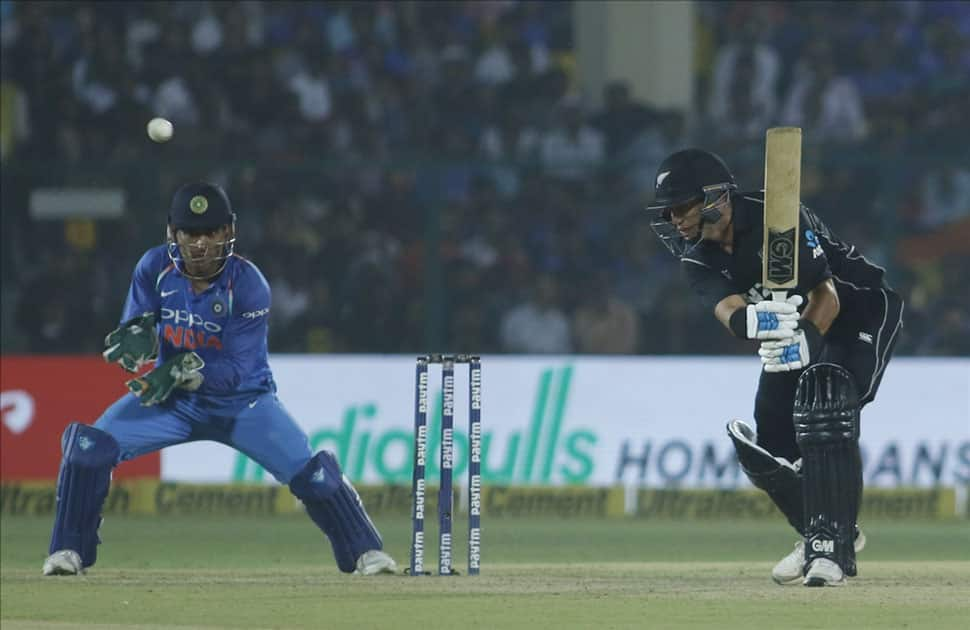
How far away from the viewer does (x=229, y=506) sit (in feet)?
40.2

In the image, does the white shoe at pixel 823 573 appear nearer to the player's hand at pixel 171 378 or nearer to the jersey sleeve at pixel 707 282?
the jersey sleeve at pixel 707 282

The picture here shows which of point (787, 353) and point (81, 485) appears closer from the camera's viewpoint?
point (787, 353)

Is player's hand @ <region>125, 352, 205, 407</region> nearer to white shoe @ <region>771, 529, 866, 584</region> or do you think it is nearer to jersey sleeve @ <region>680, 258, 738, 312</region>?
jersey sleeve @ <region>680, 258, 738, 312</region>

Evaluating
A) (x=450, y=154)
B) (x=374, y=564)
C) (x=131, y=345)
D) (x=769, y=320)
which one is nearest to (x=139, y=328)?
(x=131, y=345)

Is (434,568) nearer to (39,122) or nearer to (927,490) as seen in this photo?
(927,490)

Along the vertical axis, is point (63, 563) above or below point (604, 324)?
below

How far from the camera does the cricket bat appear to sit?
670 cm

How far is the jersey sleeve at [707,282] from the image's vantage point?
699 cm

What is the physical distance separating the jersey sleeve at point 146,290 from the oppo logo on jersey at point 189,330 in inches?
2.8

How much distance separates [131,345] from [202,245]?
0.51 meters

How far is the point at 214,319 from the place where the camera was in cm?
756

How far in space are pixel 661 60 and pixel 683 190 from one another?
26.2 feet

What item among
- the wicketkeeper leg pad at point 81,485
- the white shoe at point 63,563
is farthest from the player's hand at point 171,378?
the white shoe at point 63,563

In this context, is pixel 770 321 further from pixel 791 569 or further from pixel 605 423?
pixel 605 423
